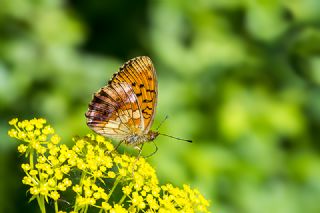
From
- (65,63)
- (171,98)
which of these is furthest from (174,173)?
(65,63)

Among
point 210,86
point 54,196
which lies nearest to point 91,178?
point 54,196

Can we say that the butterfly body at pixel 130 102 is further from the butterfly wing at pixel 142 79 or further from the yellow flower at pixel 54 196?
the yellow flower at pixel 54 196

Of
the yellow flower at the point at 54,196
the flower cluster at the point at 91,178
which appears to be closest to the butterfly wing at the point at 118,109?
the flower cluster at the point at 91,178

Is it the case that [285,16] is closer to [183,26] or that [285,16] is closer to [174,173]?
[183,26]

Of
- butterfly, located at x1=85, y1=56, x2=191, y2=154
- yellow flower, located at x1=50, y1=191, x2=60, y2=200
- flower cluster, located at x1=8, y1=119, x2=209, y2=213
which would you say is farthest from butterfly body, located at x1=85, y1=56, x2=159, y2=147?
yellow flower, located at x1=50, y1=191, x2=60, y2=200

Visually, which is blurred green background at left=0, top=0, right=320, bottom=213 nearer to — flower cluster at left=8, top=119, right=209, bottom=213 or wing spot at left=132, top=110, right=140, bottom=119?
wing spot at left=132, top=110, right=140, bottom=119

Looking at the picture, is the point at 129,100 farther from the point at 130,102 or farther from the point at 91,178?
the point at 91,178
